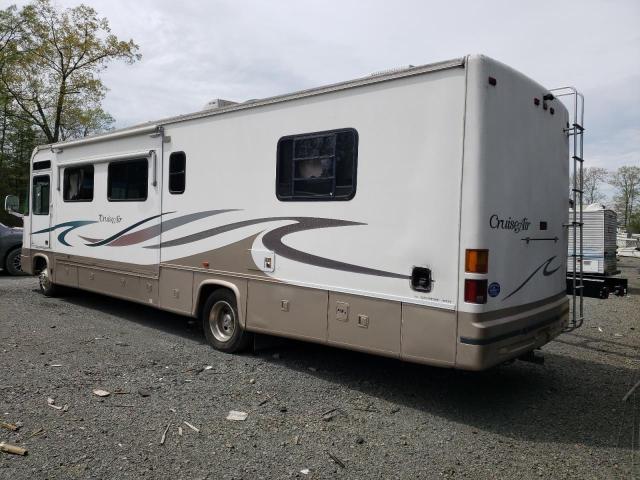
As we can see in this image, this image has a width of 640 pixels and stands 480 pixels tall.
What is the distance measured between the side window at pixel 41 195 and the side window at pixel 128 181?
2.38 meters

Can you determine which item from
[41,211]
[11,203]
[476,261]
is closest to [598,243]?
[476,261]

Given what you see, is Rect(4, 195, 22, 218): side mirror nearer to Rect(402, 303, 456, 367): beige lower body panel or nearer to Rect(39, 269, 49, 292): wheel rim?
Rect(39, 269, 49, 292): wheel rim

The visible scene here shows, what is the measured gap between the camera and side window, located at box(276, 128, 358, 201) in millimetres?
5055

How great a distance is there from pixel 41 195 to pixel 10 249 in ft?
13.8

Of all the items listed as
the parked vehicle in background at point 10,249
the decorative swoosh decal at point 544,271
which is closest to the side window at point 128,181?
the decorative swoosh decal at point 544,271

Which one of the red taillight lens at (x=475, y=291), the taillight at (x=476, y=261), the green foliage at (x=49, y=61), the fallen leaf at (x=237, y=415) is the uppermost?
the green foliage at (x=49, y=61)

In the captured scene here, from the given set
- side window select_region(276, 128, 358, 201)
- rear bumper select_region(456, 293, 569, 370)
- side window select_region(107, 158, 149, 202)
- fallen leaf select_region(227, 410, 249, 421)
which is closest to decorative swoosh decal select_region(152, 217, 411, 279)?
side window select_region(276, 128, 358, 201)

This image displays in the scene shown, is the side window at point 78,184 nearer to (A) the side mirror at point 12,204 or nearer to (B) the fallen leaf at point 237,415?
(A) the side mirror at point 12,204

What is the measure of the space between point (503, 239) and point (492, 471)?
184 centimetres

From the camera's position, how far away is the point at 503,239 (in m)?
4.48

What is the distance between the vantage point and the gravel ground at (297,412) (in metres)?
3.63

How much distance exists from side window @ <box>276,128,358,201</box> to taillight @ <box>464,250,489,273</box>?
1.27m

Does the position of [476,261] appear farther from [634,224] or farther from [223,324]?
[634,224]

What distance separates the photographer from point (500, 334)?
14.4 ft
